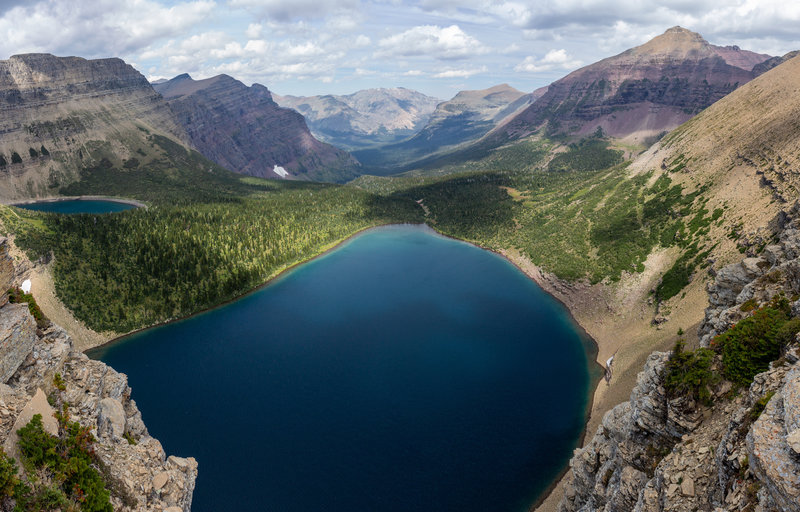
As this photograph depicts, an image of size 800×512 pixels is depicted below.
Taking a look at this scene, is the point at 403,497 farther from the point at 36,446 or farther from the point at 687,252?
the point at 687,252

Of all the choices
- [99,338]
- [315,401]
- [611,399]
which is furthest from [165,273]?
[611,399]

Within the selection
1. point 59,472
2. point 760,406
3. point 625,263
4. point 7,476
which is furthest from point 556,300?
point 7,476

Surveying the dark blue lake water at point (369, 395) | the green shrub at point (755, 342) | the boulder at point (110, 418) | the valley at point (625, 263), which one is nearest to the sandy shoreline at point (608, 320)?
the valley at point (625, 263)

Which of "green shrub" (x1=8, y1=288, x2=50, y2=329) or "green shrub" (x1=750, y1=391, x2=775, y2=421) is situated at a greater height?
"green shrub" (x1=8, y1=288, x2=50, y2=329)

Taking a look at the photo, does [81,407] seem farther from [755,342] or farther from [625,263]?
[625,263]

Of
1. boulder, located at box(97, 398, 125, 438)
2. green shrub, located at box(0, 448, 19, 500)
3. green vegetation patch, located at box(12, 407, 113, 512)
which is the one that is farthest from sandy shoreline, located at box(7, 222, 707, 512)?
green shrub, located at box(0, 448, 19, 500)

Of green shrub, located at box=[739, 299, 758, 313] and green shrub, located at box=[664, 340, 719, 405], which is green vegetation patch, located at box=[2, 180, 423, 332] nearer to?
green shrub, located at box=[664, 340, 719, 405]

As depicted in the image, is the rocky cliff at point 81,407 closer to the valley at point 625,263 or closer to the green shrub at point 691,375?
the valley at point 625,263
